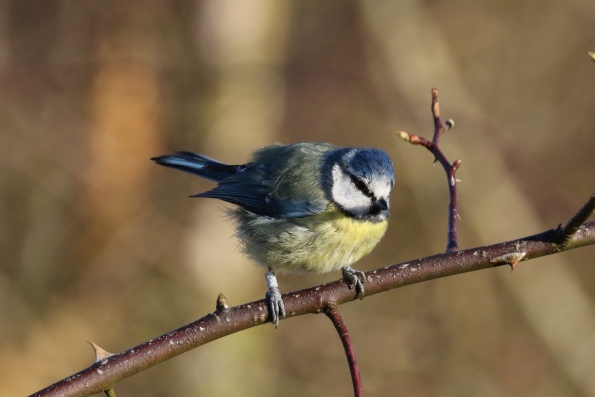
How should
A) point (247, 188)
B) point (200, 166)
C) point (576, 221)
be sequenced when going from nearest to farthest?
point (576, 221)
point (247, 188)
point (200, 166)

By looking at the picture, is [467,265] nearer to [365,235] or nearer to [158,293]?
[365,235]

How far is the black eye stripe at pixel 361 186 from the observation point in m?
3.57

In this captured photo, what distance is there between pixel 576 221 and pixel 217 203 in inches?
219

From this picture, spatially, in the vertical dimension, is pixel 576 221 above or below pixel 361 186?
below

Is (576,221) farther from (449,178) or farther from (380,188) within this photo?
(380,188)

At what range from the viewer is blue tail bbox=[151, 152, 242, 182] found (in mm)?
4199

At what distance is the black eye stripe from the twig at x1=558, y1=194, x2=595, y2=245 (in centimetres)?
119

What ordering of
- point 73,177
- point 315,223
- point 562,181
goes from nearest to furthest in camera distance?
point 315,223 < point 73,177 < point 562,181

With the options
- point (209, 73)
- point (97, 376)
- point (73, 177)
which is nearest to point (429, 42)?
point (209, 73)

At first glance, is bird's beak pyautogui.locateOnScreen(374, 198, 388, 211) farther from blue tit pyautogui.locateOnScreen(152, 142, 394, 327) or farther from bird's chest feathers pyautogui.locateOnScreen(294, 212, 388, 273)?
bird's chest feathers pyautogui.locateOnScreen(294, 212, 388, 273)

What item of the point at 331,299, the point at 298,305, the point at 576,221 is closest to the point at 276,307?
the point at 298,305

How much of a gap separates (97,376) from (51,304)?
6049 millimetres

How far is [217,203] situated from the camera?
7.63 meters

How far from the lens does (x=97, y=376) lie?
7.70ft
